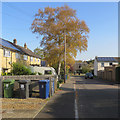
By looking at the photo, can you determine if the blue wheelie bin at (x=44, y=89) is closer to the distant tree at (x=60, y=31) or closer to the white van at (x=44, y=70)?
the white van at (x=44, y=70)

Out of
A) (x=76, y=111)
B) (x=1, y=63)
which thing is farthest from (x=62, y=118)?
(x=1, y=63)

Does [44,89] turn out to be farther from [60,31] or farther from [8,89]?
[60,31]

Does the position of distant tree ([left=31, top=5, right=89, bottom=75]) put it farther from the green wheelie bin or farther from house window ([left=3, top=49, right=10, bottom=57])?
the green wheelie bin

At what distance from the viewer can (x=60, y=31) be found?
94.1 ft

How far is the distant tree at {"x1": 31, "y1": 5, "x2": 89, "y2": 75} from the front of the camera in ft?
93.0

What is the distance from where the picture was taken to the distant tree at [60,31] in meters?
28.4

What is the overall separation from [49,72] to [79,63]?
7655 centimetres

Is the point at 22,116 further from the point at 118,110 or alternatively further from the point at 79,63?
the point at 79,63

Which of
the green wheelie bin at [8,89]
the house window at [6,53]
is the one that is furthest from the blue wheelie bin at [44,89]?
the house window at [6,53]

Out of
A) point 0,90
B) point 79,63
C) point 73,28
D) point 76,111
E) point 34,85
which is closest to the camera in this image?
point 76,111

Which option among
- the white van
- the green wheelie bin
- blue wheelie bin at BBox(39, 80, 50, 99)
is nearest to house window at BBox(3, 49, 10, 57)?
the white van

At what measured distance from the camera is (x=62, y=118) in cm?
682

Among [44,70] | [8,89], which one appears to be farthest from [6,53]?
[8,89]

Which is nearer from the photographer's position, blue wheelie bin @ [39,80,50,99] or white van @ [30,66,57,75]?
blue wheelie bin @ [39,80,50,99]
